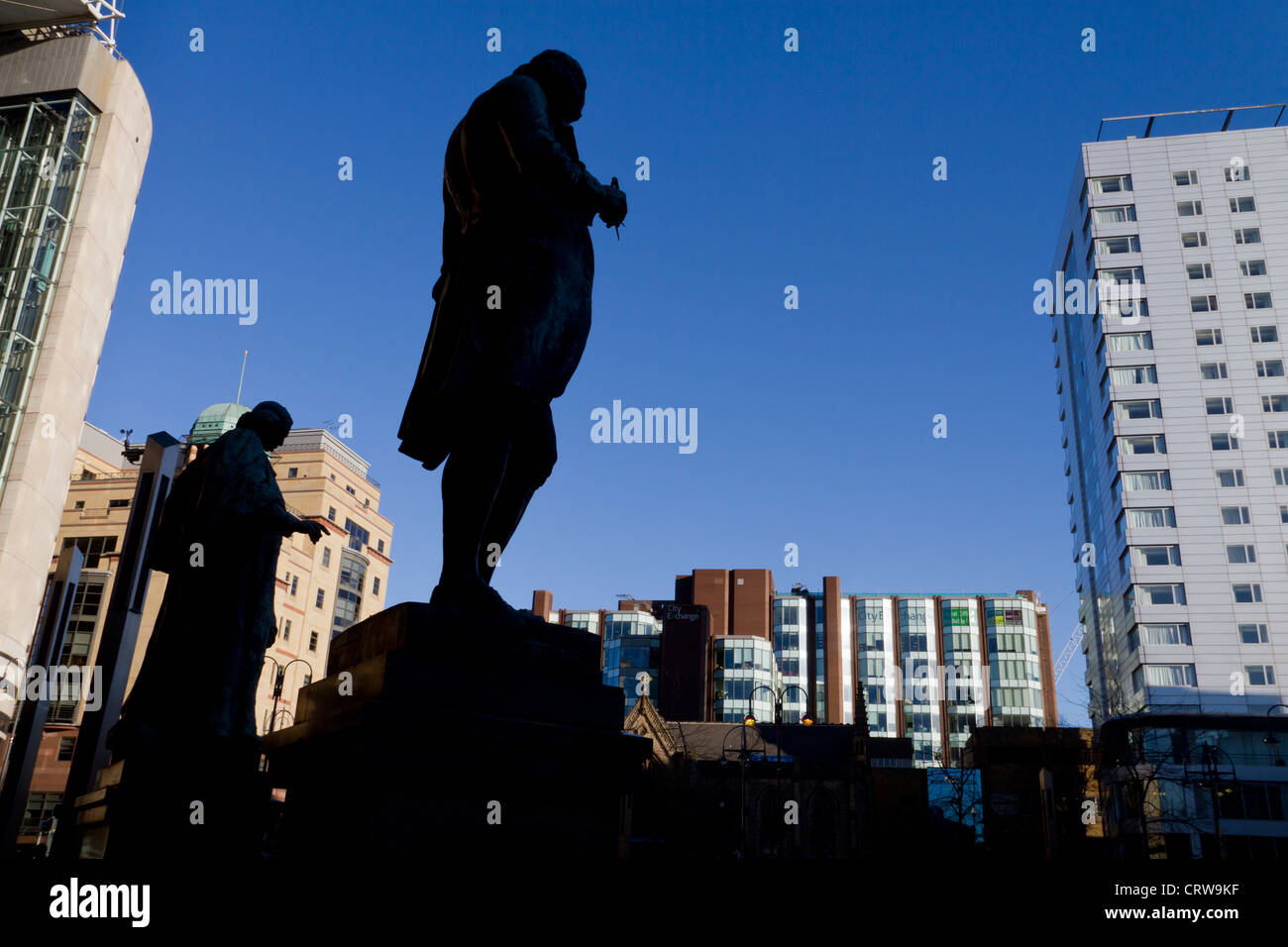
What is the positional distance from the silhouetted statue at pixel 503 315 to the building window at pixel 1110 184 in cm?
7797

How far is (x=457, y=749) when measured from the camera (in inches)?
176

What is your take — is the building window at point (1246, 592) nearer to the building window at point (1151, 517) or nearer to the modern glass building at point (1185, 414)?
the modern glass building at point (1185, 414)

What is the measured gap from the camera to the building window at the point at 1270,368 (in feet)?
216

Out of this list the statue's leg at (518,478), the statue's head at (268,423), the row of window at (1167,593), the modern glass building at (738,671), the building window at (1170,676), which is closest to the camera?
the statue's leg at (518,478)

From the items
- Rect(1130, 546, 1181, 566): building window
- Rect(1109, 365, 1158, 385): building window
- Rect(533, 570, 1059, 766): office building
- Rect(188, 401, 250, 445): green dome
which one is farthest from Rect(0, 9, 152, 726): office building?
Rect(1109, 365, 1158, 385): building window

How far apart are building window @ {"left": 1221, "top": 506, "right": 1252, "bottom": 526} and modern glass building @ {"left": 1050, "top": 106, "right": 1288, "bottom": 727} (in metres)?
0.09

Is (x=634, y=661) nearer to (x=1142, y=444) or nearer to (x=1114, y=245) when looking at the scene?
(x=1142, y=444)

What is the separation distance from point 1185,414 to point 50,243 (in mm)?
68932

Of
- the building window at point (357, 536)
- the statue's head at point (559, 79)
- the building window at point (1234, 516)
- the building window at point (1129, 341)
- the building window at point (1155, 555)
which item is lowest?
the statue's head at point (559, 79)

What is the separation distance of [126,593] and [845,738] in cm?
6875

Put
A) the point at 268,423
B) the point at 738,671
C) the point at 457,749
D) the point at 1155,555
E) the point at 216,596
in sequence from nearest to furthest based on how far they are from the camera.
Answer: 1. the point at 457,749
2. the point at 216,596
3. the point at 268,423
4. the point at 1155,555
5. the point at 738,671

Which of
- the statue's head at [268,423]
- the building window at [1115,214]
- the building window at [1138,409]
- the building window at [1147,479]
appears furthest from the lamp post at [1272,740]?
the statue's head at [268,423]

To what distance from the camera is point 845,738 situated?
73500mm

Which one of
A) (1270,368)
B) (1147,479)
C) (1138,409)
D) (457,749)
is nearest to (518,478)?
(457,749)
